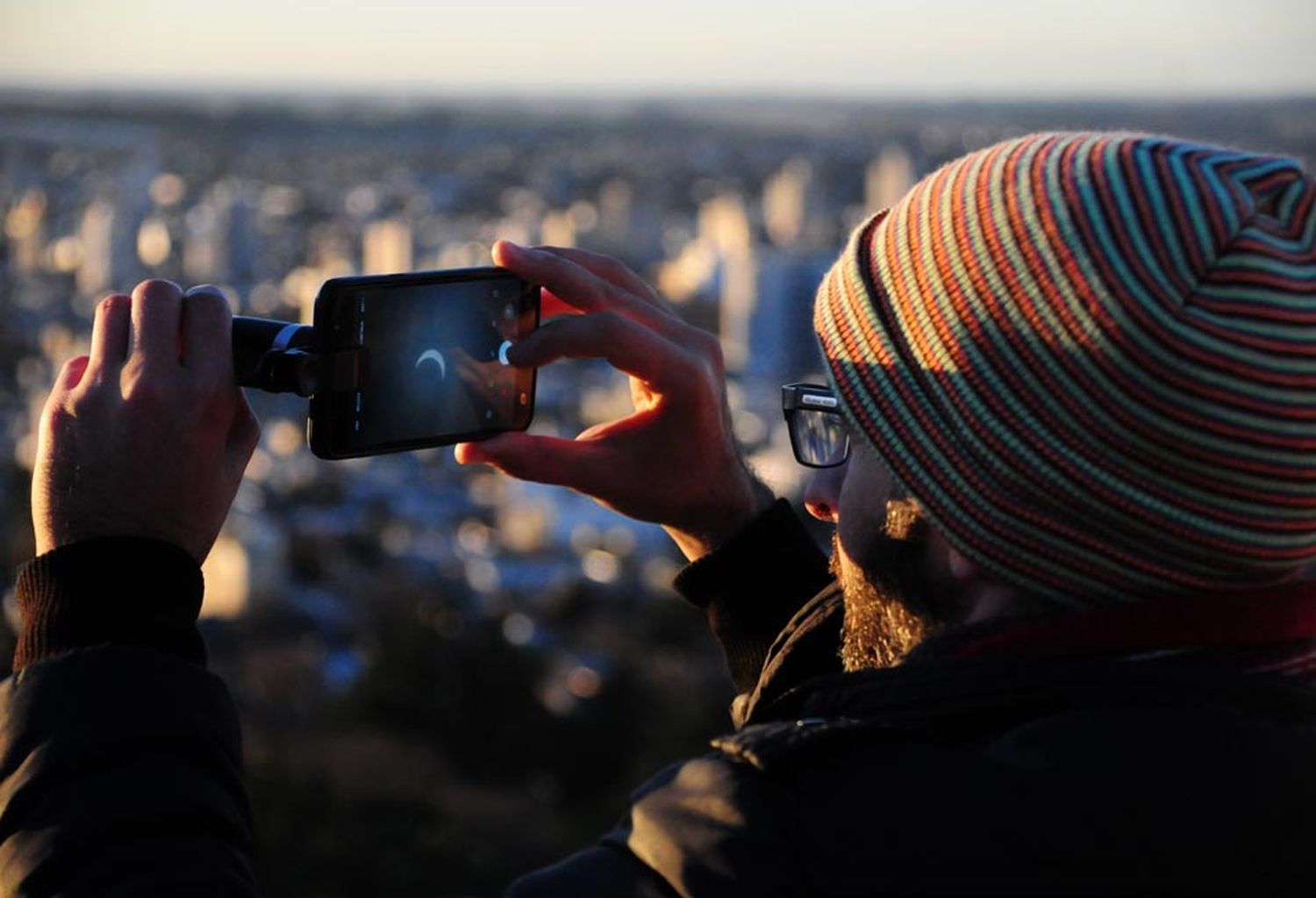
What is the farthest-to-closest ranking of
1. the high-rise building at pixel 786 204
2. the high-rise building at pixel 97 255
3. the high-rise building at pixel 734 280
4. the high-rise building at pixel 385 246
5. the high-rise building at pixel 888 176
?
the high-rise building at pixel 786 204 → the high-rise building at pixel 888 176 → the high-rise building at pixel 734 280 → the high-rise building at pixel 385 246 → the high-rise building at pixel 97 255

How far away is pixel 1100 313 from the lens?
0.81m

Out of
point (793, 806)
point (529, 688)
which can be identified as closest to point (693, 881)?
point (793, 806)

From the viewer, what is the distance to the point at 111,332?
94cm

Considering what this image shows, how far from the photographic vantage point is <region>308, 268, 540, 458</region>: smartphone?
102cm

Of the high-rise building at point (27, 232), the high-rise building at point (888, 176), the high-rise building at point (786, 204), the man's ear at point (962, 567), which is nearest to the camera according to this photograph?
the man's ear at point (962, 567)

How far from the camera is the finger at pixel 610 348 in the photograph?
41.3 inches

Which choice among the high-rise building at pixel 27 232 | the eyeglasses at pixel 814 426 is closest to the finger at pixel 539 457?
the eyeglasses at pixel 814 426

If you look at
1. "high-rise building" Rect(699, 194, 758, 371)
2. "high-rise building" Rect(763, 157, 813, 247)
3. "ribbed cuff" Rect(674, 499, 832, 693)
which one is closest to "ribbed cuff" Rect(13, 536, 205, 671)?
"ribbed cuff" Rect(674, 499, 832, 693)

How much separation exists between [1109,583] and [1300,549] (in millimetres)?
85

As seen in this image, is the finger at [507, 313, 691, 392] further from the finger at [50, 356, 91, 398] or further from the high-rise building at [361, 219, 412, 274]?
the high-rise building at [361, 219, 412, 274]

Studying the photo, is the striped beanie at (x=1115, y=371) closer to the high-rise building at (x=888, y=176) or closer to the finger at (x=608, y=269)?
the finger at (x=608, y=269)

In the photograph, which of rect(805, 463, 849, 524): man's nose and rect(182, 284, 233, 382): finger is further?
rect(805, 463, 849, 524): man's nose

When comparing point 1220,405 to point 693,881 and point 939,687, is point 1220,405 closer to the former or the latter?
point 939,687

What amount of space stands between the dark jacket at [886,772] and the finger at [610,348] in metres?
0.24
